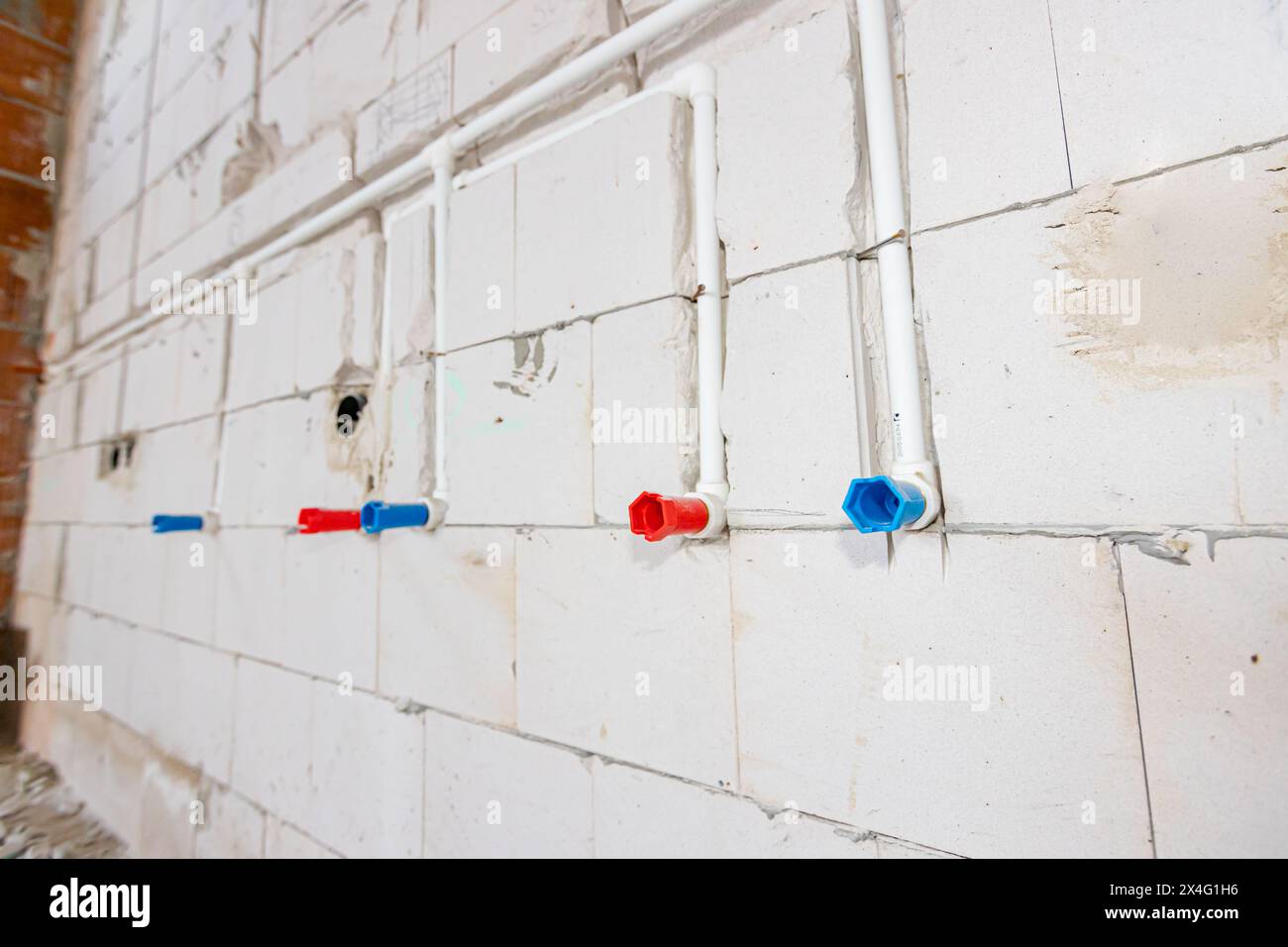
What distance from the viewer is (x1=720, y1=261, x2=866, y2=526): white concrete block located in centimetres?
80

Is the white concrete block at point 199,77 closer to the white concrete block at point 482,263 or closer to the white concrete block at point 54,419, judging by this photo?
the white concrete block at point 54,419

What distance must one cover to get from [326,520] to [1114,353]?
1361mm

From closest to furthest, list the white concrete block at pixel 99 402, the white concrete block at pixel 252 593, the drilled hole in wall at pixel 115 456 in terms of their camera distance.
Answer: the white concrete block at pixel 252 593
the drilled hole in wall at pixel 115 456
the white concrete block at pixel 99 402

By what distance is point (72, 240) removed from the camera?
10.9 feet

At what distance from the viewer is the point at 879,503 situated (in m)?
0.69

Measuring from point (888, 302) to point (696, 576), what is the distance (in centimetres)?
46

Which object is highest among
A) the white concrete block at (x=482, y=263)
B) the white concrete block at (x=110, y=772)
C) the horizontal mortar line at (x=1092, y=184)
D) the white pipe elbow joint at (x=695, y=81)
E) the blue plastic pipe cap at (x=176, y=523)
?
the white pipe elbow joint at (x=695, y=81)

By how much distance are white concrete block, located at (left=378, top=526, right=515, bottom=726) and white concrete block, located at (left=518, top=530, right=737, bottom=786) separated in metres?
0.05

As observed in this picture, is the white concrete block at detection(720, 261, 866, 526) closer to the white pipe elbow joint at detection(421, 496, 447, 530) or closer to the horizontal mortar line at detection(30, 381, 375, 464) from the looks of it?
the white pipe elbow joint at detection(421, 496, 447, 530)

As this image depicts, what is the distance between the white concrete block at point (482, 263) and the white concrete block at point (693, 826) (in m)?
0.85

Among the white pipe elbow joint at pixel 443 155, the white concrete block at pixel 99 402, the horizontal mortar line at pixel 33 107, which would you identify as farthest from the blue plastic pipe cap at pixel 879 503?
the horizontal mortar line at pixel 33 107

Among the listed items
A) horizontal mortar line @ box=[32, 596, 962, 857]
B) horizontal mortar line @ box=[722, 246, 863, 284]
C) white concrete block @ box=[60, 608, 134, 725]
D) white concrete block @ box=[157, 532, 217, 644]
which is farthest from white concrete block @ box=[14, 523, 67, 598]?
horizontal mortar line @ box=[722, 246, 863, 284]

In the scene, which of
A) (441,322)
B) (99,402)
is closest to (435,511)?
(441,322)

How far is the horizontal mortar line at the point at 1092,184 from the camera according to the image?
58 centimetres
